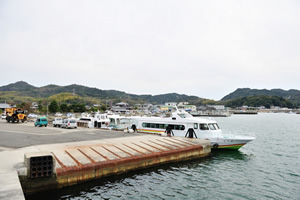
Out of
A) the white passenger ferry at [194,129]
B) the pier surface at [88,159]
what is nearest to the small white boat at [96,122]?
the white passenger ferry at [194,129]

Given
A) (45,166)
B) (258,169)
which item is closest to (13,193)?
(45,166)

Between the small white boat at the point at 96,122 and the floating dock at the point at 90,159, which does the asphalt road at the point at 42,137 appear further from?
the small white boat at the point at 96,122

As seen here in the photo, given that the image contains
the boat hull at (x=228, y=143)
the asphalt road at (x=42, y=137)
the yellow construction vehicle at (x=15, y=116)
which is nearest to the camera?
the asphalt road at (x=42, y=137)

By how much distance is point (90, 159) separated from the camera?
1339cm

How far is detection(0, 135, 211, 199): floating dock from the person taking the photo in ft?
34.1

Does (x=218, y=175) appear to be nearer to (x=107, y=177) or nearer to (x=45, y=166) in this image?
(x=107, y=177)

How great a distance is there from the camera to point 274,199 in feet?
37.3

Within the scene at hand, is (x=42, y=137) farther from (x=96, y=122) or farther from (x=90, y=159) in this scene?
(x=96, y=122)

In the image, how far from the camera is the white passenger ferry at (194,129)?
2289cm

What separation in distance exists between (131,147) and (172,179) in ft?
16.3

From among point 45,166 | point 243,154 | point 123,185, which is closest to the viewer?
point 45,166

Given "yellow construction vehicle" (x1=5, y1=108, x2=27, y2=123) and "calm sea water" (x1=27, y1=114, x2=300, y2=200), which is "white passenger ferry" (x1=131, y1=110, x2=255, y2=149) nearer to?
"calm sea water" (x1=27, y1=114, x2=300, y2=200)

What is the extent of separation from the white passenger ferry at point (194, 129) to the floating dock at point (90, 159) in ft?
8.93

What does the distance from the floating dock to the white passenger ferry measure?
2722mm
